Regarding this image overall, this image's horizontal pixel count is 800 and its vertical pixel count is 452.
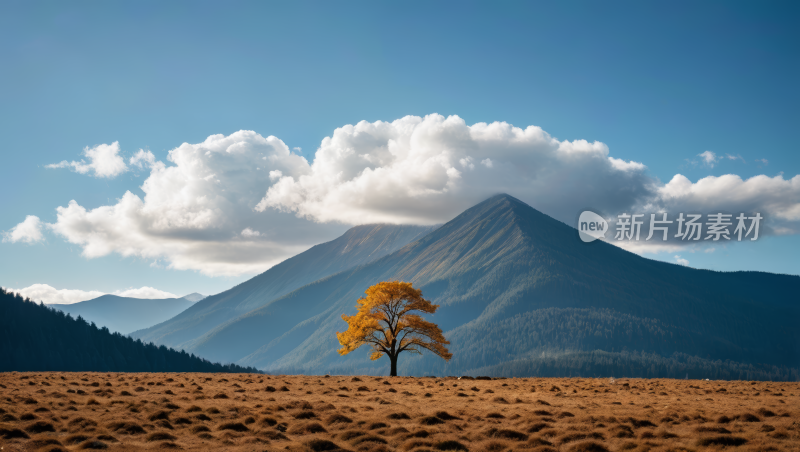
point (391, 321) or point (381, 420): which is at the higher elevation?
point (391, 321)

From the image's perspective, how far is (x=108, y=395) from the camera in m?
29.8

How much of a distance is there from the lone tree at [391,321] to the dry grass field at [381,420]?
23.1m

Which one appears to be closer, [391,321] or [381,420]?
[381,420]

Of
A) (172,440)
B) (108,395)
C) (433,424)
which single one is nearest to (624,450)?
(433,424)

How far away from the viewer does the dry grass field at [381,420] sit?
18.6 m

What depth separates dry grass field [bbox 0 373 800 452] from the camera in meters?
18.6

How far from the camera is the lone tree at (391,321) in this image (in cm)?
5728

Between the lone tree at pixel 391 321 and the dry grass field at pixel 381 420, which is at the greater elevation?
the lone tree at pixel 391 321

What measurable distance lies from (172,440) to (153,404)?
24.8ft

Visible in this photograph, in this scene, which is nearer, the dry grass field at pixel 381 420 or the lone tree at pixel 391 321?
the dry grass field at pixel 381 420

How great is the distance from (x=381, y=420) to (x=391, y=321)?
121 feet

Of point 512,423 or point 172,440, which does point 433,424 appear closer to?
point 512,423

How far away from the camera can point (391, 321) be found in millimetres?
59438

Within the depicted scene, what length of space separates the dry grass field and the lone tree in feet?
75.8
